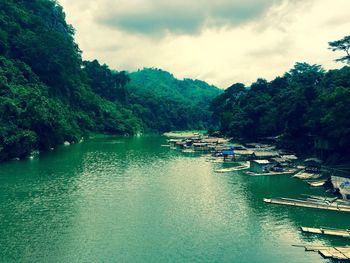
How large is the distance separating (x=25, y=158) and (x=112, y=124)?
5394cm

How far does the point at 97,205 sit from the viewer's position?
33.0 metres

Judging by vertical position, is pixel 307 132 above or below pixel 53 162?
above

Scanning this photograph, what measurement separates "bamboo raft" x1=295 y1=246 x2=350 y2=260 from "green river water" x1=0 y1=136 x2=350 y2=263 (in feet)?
1.41

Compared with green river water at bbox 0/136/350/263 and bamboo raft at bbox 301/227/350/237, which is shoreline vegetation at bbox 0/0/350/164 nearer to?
green river water at bbox 0/136/350/263

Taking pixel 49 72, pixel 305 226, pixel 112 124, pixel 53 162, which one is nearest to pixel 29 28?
pixel 49 72

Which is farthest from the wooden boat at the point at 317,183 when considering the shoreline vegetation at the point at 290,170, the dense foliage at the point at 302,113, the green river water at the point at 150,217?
the dense foliage at the point at 302,113

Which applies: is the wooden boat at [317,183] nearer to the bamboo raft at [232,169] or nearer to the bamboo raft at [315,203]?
the bamboo raft at [315,203]

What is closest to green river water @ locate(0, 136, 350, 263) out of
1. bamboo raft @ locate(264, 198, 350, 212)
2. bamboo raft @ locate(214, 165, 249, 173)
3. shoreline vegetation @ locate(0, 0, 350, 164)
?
bamboo raft @ locate(264, 198, 350, 212)

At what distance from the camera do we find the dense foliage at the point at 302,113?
153 ft

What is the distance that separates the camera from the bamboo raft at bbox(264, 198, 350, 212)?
1238 inches

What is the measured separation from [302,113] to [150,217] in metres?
36.1

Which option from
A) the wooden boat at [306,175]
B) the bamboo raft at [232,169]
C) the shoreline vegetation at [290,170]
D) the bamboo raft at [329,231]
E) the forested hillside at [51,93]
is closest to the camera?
the bamboo raft at [329,231]

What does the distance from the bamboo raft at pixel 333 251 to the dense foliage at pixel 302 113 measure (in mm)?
24133

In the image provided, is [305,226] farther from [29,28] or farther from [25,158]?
[29,28]
